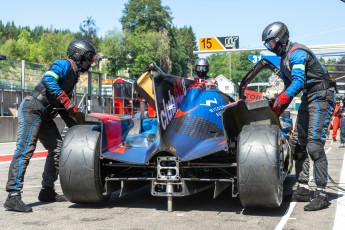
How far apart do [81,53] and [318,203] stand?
3.11m

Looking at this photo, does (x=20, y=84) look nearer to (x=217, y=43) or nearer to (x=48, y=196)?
(x=217, y=43)

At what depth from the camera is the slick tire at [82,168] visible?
5.53 meters

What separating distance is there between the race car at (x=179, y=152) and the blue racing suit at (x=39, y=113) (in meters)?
0.44

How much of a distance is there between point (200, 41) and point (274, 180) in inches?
779

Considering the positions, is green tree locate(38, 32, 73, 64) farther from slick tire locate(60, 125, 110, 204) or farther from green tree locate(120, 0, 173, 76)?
slick tire locate(60, 125, 110, 204)

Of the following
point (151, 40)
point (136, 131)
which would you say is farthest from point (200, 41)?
point (151, 40)

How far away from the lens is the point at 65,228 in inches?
189

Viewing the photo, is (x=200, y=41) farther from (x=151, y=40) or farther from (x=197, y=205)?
(x=151, y=40)

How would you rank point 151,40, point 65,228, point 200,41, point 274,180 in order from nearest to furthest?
1. point 65,228
2. point 274,180
3. point 200,41
4. point 151,40

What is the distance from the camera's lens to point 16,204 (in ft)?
18.4

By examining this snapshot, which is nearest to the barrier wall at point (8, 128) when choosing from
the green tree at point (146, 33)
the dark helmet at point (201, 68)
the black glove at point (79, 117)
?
the dark helmet at point (201, 68)

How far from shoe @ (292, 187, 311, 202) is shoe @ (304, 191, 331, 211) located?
37cm

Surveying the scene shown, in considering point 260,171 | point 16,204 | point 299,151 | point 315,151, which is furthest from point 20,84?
point 260,171

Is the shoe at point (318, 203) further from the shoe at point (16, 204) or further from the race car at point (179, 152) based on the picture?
the shoe at point (16, 204)
